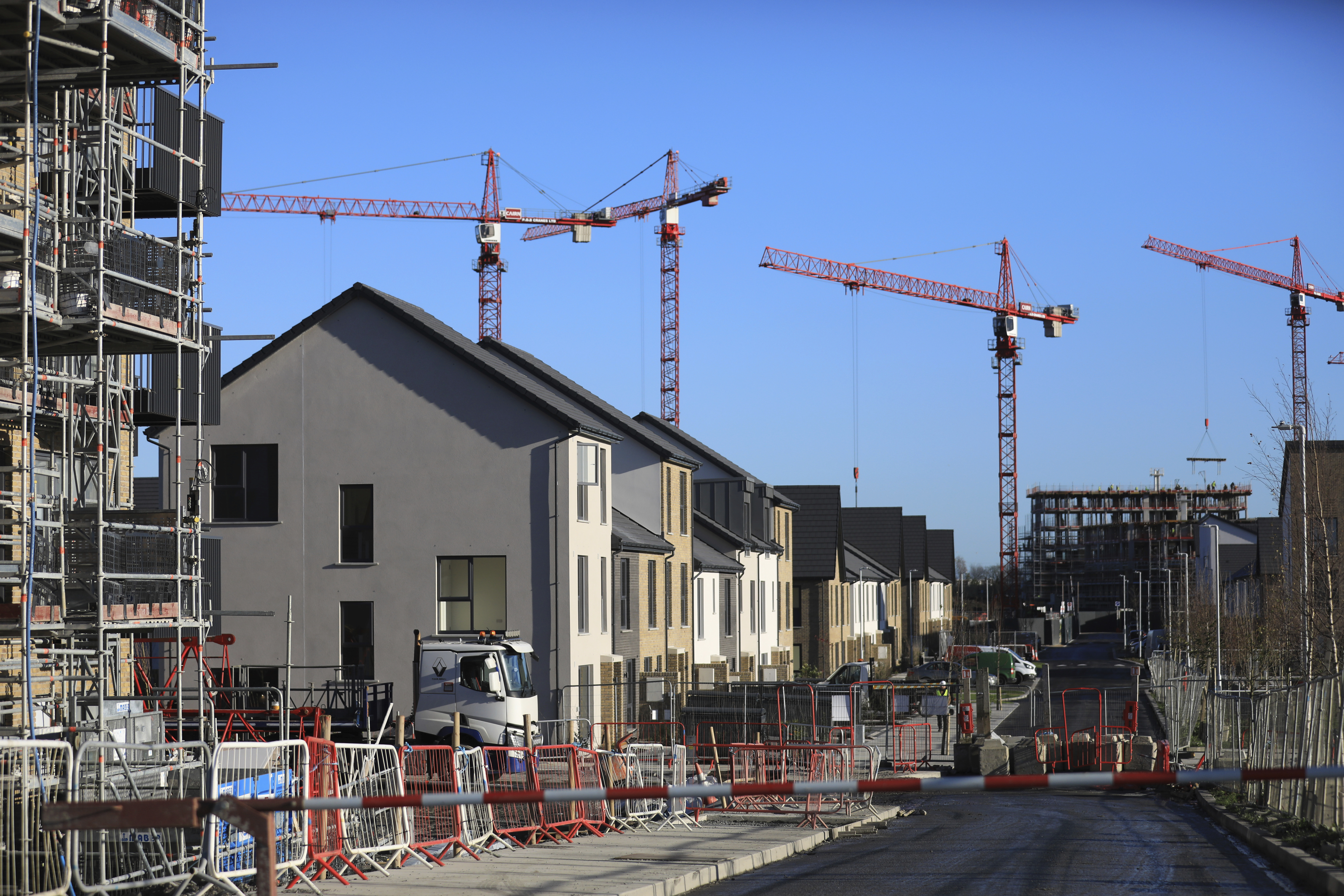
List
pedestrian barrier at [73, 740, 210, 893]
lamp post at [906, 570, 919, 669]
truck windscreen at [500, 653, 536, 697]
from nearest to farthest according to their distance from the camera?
1. pedestrian barrier at [73, 740, 210, 893]
2. truck windscreen at [500, 653, 536, 697]
3. lamp post at [906, 570, 919, 669]

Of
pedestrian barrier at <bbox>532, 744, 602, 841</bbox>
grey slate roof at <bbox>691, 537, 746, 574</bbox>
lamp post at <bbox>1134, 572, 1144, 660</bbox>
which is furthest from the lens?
lamp post at <bbox>1134, 572, 1144, 660</bbox>

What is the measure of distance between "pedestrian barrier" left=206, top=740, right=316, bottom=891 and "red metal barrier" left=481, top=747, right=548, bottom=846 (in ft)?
7.17

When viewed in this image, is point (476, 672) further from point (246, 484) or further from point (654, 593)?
point (654, 593)

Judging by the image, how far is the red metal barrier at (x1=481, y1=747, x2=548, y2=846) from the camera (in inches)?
637

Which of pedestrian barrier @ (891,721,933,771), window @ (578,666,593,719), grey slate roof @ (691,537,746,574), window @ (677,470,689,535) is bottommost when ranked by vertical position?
pedestrian barrier @ (891,721,933,771)

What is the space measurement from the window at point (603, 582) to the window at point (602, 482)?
7.9 inches

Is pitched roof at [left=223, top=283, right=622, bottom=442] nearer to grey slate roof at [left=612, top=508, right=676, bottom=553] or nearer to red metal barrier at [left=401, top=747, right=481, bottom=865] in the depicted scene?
grey slate roof at [left=612, top=508, right=676, bottom=553]

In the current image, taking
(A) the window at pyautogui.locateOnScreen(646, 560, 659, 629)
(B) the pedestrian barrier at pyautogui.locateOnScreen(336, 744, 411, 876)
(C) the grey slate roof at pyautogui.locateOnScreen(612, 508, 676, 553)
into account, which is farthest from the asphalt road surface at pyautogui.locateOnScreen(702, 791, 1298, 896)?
(A) the window at pyautogui.locateOnScreen(646, 560, 659, 629)

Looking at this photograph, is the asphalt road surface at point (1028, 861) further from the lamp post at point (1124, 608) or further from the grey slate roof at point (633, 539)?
the lamp post at point (1124, 608)

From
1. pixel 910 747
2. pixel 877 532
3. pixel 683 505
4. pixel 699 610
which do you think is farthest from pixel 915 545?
pixel 910 747

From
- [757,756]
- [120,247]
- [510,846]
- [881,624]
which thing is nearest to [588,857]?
[510,846]

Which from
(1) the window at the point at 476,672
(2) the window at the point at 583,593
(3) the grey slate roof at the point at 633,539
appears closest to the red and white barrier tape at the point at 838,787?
(1) the window at the point at 476,672

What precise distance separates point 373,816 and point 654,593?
2926 cm

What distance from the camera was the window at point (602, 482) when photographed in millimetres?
37281
